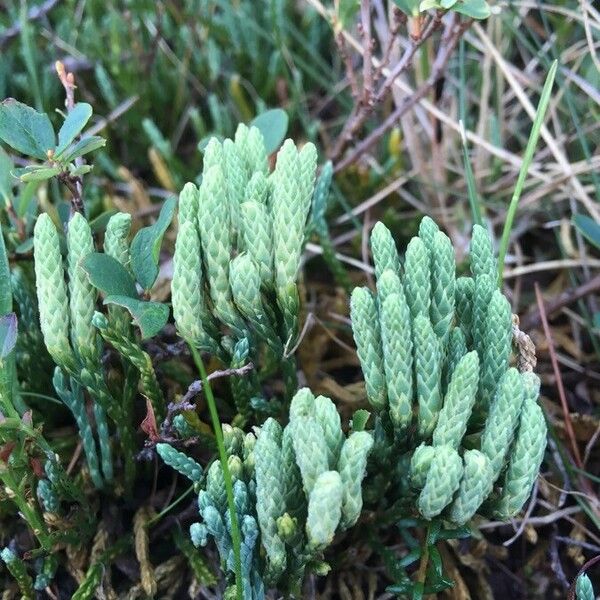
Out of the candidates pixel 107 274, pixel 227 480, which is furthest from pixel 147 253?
pixel 227 480

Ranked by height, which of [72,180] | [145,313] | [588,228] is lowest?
[588,228]

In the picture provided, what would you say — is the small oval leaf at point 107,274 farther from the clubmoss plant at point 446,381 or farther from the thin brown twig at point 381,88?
the thin brown twig at point 381,88

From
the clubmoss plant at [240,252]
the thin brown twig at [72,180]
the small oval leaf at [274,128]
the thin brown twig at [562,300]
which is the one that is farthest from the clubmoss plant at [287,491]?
the thin brown twig at [562,300]

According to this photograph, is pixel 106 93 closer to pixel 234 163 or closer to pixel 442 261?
pixel 234 163

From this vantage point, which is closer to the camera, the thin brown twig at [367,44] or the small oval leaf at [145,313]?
the small oval leaf at [145,313]

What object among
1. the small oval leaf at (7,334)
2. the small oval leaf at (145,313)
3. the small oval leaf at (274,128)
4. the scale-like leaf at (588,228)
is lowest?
the scale-like leaf at (588,228)

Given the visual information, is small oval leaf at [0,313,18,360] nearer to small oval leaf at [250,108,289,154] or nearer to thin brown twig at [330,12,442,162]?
small oval leaf at [250,108,289,154]

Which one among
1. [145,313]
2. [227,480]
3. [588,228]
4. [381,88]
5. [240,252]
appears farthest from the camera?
[381,88]

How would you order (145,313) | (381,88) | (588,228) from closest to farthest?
(145,313) → (588,228) → (381,88)

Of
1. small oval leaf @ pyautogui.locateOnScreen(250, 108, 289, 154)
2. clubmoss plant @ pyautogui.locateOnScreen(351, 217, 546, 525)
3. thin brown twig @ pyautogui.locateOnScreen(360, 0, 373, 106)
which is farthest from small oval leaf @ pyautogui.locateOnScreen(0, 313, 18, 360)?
thin brown twig @ pyautogui.locateOnScreen(360, 0, 373, 106)

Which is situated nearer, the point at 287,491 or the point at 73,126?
the point at 287,491

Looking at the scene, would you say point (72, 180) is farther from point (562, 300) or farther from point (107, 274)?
point (562, 300)
